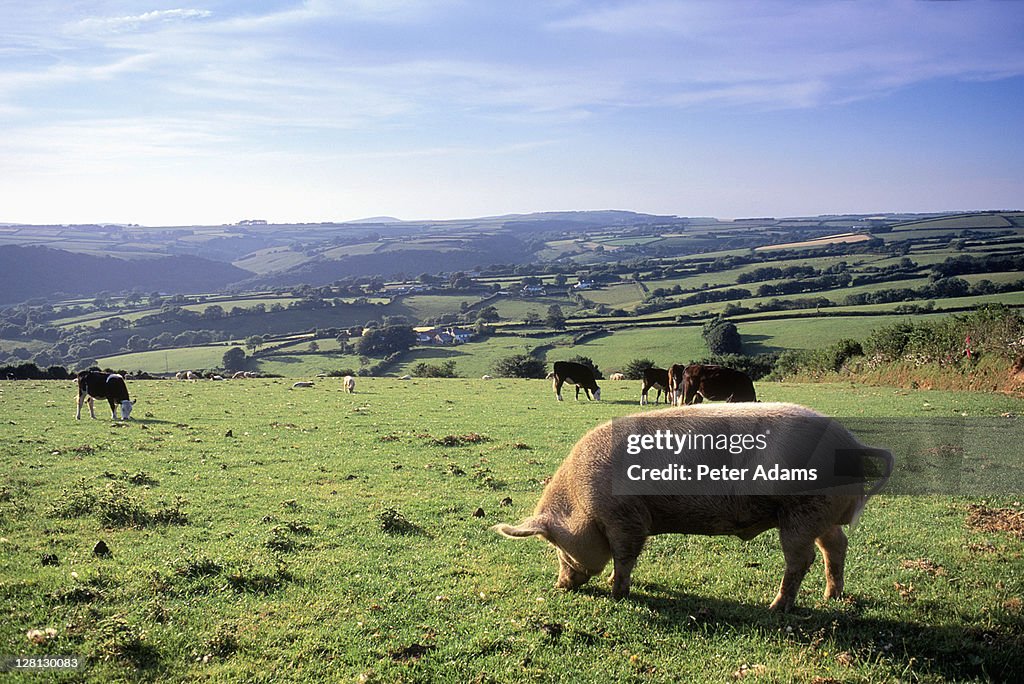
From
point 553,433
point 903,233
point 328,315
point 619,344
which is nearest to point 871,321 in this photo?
point 619,344

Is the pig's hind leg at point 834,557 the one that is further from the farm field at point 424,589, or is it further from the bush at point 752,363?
the bush at point 752,363

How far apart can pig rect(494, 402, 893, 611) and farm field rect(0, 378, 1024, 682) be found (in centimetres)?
52

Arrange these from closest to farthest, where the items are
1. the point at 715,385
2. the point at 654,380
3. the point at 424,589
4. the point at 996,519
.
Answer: the point at 424,589 < the point at 996,519 < the point at 715,385 < the point at 654,380

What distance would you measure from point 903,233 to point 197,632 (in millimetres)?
217227

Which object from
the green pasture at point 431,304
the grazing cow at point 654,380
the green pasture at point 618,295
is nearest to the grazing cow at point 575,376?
the grazing cow at point 654,380

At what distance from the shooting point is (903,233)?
18325cm

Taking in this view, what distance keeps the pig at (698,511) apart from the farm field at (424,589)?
52 centimetres

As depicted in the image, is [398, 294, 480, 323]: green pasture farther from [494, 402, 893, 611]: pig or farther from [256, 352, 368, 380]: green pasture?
[494, 402, 893, 611]: pig

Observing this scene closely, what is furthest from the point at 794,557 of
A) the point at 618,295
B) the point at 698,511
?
the point at 618,295

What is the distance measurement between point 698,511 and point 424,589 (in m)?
3.72

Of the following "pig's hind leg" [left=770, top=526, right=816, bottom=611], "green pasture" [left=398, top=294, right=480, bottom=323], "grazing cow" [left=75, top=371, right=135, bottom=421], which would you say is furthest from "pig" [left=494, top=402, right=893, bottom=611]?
"green pasture" [left=398, top=294, right=480, bottom=323]

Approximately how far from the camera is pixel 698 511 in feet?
24.3

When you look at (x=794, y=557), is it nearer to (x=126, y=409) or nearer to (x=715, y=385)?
(x=715, y=385)

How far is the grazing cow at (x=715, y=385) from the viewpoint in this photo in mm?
23047
